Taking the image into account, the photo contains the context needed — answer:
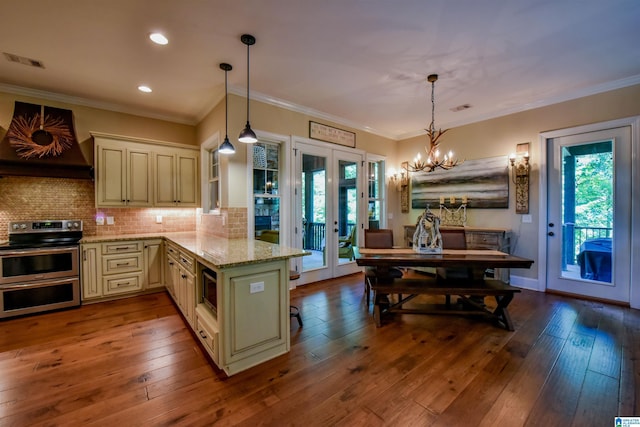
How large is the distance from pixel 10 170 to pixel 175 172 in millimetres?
1743

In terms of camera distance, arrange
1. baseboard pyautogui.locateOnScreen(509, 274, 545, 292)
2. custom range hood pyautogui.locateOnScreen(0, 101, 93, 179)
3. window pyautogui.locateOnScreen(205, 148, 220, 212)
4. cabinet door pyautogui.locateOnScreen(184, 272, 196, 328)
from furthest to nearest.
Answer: window pyautogui.locateOnScreen(205, 148, 220, 212), baseboard pyautogui.locateOnScreen(509, 274, 545, 292), custom range hood pyautogui.locateOnScreen(0, 101, 93, 179), cabinet door pyautogui.locateOnScreen(184, 272, 196, 328)

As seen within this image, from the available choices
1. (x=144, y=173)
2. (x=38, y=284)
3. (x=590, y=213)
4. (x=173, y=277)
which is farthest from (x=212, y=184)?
(x=590, y=213)

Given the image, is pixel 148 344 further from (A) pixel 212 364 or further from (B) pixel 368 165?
(B) pixel 368 165

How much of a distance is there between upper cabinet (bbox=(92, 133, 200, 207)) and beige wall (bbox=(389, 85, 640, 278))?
460cm

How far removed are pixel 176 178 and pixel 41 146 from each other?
1523 mm

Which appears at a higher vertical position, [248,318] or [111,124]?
[111,124]

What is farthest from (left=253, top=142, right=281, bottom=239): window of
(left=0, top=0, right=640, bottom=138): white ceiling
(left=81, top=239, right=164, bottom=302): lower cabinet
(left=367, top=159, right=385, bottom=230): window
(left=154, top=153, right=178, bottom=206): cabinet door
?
(left=367, top=159, right=385, bottom=230): window

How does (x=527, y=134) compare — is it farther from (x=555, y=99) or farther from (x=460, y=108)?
(x=460, y=108)

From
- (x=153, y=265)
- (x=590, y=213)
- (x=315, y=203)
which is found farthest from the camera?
(x=315, y=203)

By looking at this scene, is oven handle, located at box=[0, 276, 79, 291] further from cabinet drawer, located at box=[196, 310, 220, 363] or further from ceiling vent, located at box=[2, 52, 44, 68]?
ceiling vent, located at box=[2, 52, 44, 68]

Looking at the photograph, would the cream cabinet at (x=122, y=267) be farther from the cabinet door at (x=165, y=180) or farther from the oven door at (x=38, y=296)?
the cabinet door at (x=165, y=180)

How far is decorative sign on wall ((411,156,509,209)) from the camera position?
14.4 ft

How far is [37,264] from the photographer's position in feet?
10.4

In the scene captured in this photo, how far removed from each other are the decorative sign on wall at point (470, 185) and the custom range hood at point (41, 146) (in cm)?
495
